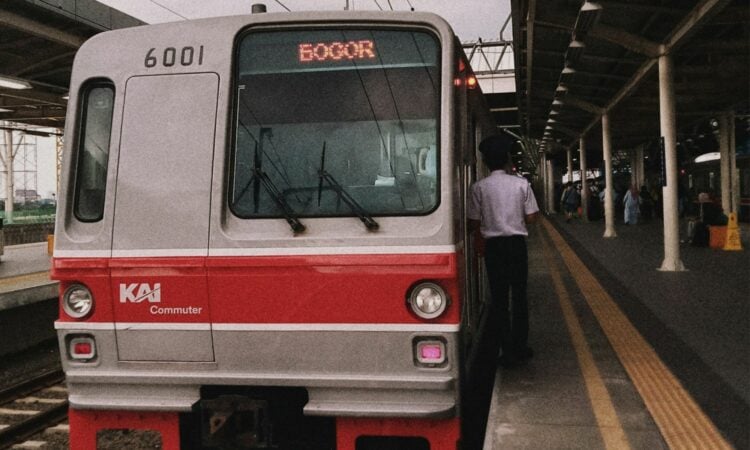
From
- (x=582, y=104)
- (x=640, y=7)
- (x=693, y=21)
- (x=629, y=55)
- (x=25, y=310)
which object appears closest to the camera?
(x=25, y=310)

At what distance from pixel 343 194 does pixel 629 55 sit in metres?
11.4

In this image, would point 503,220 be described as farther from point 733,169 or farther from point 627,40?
point 733,169

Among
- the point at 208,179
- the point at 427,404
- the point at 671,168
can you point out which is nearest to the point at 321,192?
the point at 208,179

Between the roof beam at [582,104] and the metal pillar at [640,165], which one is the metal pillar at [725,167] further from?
the metal pillar at [640,165]

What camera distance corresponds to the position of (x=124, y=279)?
3.45 metres

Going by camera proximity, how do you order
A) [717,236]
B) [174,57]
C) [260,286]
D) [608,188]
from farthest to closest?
[608,188]
[717,236]
[174,57]
[260,286]

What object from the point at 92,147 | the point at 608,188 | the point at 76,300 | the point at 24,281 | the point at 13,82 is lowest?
the point at 24,281

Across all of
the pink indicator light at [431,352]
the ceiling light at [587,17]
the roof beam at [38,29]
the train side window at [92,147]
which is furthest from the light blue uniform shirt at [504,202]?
the roof beam at [38,29]

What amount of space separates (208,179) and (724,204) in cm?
2038

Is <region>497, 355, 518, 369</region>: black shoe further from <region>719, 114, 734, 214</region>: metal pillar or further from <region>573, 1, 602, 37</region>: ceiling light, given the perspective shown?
<region>719, 114, 734, 214</region>: metal pillar

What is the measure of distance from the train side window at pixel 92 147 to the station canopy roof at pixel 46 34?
817 centimetres

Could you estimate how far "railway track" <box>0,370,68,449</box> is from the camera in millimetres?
5266

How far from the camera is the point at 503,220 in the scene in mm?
4699

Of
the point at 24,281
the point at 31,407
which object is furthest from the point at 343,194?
the point at 24,281
